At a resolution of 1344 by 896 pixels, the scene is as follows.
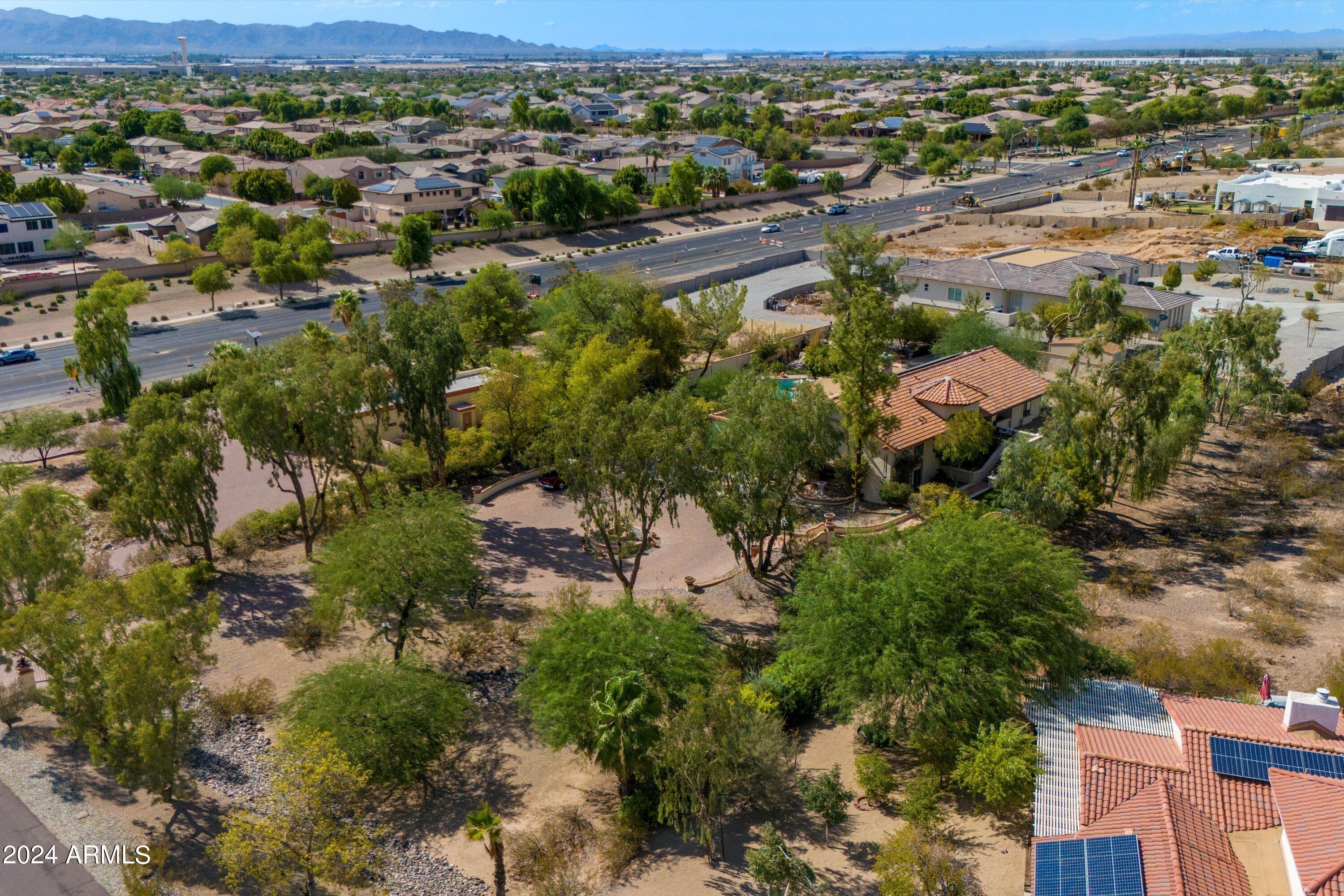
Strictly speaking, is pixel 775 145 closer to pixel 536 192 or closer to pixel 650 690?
pixel 536 192

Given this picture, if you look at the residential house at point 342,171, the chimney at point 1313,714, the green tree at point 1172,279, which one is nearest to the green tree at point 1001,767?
the chimney at point 1313,714

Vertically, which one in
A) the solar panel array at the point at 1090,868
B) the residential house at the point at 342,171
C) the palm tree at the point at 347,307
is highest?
the residential house at the point at 342,171

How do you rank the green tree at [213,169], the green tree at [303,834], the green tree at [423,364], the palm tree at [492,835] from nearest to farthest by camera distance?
1. the palm tree at [492,835]
2. the green tree at [303,834]
3. the green tree at [423,364]
4. the green tree at [213,169]

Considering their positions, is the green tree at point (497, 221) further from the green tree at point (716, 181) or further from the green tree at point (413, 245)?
A: the green tree at point (716, 181)

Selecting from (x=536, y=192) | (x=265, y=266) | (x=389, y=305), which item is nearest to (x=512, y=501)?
(x=389, y=305)

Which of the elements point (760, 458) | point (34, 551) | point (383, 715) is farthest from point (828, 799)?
point (34, 551)

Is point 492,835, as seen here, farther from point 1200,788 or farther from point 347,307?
point 347,307
